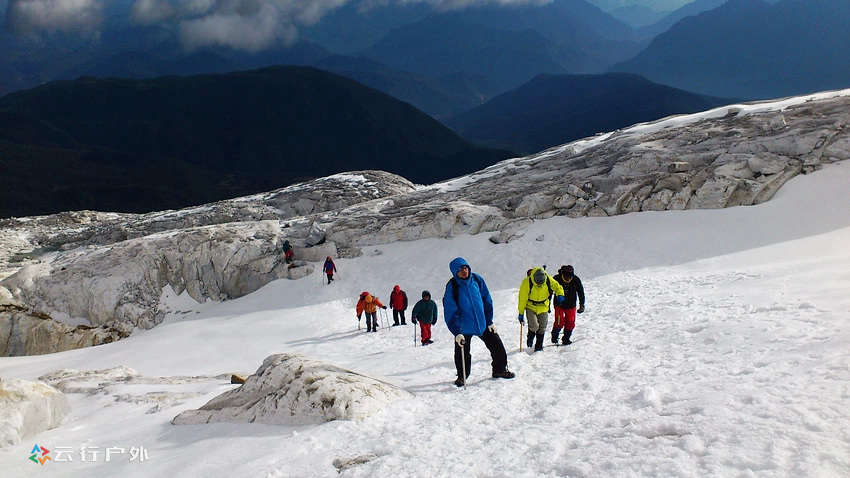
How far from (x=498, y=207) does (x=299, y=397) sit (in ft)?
72.8

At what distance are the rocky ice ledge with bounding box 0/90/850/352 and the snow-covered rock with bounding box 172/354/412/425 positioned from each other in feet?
58.1

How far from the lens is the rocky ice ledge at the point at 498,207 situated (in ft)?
76.3

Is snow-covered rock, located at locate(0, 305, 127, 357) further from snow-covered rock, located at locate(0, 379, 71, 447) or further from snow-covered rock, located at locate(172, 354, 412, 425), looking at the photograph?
snow-covered rock, located at locate(172, 354, 412, 425)

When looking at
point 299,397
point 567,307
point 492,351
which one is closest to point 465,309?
point 492,351

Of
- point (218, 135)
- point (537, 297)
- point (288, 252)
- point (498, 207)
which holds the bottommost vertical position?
point (537, 297)

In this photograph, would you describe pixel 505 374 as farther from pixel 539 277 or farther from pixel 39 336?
pixel 39 336

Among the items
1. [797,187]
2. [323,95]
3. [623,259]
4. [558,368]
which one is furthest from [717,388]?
[323,95]

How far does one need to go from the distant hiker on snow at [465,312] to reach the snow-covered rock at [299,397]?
1.19 m

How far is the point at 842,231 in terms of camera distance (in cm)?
1722

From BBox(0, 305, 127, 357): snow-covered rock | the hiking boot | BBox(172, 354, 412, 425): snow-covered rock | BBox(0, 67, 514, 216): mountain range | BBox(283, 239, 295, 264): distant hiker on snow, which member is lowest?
BBox(0, 305, 127, 357): snow-covered rock

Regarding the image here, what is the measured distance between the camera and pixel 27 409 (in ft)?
23.2

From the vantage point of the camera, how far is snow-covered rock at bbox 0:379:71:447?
22.1 feet

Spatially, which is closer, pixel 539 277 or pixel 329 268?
pixel 539 277

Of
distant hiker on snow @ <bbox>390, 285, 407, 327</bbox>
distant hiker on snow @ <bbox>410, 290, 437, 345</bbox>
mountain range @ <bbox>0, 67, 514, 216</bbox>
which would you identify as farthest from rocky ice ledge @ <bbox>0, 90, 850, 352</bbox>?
mountain range @ <bbox>0, 67, 514, 216</bbox>
